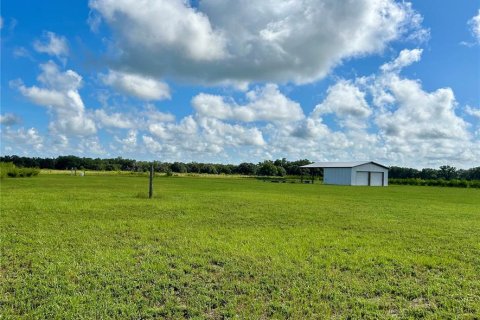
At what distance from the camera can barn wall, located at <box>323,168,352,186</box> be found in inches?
1922

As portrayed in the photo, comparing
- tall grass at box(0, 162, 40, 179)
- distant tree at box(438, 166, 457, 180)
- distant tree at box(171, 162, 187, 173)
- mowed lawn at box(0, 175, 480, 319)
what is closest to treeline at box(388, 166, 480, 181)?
Result: distant tree at box(438, 166, 457, 180)

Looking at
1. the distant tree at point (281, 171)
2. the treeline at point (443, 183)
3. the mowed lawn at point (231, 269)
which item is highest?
the distant tree at point (281, 171)

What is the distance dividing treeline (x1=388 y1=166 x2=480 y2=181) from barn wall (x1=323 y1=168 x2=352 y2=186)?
130 ft

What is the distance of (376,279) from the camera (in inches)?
223

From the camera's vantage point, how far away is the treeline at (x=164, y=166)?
89875mm

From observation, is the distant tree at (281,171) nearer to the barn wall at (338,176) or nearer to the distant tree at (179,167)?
the distant tree at (179,167)

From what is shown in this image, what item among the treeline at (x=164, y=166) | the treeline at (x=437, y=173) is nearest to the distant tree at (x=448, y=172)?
the treeline at (x=437, y=173)

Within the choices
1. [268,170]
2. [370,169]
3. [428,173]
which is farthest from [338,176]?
[428,173]

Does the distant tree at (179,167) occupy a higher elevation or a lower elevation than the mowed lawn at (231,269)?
higher

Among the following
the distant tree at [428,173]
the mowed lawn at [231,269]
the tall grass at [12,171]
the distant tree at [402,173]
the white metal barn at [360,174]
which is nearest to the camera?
the mowed lawn at [231,269]

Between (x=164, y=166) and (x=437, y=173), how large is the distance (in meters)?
73.8

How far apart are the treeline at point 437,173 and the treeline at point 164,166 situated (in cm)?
2463

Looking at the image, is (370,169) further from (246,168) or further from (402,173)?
(246,168)

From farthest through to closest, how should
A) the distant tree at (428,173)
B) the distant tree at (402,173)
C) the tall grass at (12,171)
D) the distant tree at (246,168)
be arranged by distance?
the distant tree at (246,168) < the distant tree at (402,173) < the distant tree at (428,173) < the tall grass at (12,171)
